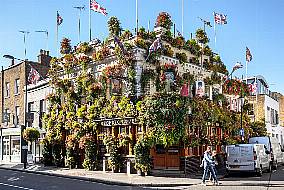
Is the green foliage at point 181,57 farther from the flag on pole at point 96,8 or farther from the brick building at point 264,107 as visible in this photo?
the brick building at point 264,107

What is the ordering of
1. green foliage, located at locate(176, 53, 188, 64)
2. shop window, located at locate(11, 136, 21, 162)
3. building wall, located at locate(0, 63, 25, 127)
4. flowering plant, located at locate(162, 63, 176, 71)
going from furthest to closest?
building wall, located at locate(0, 63, 25, 127) < shop window, located at locate(11, 136, 21, 162) < green foliage, located at locate(176, 53, 188, 64) < flowering plant, located at locate(162, 63, 176, 71)

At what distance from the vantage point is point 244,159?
2039 centimetres

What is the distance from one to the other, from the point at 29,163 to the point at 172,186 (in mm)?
17469

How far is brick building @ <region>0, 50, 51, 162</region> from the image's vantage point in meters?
34.8

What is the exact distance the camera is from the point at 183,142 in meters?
20.9

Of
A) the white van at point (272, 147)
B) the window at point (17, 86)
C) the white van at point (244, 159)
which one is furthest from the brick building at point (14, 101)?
the white van at point (244, 159)

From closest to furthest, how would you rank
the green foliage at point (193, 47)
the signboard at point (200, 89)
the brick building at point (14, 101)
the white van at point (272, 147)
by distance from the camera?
the signboard at point (200, 89) < the white van at point (272, 147) < the green foliage at point (193, 47) < the brick building at point (14, 101)

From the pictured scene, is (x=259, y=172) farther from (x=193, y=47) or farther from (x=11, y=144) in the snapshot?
(x=11, y=144)

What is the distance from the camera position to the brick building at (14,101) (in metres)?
34.8

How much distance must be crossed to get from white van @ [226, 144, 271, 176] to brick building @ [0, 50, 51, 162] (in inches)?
801

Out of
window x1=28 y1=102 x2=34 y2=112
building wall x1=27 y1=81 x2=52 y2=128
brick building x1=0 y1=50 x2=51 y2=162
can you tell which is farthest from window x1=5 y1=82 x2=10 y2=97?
window x1=28 y1=102 x2=34 y2=112

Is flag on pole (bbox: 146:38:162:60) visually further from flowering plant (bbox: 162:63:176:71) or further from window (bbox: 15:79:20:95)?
window (bbox: 15:79:20:95)

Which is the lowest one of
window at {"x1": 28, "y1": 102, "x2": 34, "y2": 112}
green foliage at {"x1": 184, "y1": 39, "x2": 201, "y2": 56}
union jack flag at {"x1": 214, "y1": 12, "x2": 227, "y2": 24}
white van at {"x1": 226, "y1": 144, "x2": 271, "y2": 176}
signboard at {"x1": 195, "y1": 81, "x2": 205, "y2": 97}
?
white van at {"x1": 226, "y1": 144, "x2": 271, "y2": 176}

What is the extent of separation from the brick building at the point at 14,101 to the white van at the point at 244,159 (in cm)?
2035
